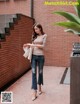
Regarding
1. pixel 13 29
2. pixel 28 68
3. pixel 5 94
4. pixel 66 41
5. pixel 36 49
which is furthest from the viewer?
pixel 66 41

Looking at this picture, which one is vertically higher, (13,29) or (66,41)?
(13,29)

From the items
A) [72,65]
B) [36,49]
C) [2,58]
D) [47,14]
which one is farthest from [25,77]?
[72,65]

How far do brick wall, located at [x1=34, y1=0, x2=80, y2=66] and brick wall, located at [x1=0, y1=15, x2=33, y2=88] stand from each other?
114 cm

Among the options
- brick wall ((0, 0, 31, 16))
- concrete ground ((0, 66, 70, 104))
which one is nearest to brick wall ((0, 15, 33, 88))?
concrete ground ((0, 66, 70, 104))

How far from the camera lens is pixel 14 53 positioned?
290 inches

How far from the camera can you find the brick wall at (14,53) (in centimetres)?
634

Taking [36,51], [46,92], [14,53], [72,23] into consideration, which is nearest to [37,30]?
[36,51]

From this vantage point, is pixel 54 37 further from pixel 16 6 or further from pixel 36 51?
pixel 36 51

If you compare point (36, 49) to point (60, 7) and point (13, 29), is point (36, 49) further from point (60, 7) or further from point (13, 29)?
point (60, 7)

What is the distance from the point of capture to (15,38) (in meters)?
7.46

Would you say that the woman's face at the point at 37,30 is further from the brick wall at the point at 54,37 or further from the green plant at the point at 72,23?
the brick wall at the point at 54,37

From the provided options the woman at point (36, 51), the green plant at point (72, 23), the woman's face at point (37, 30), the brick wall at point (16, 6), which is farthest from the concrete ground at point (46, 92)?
the brick wall at point (16, 6)

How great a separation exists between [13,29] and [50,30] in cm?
333

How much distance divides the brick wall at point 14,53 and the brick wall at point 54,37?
1.14m
